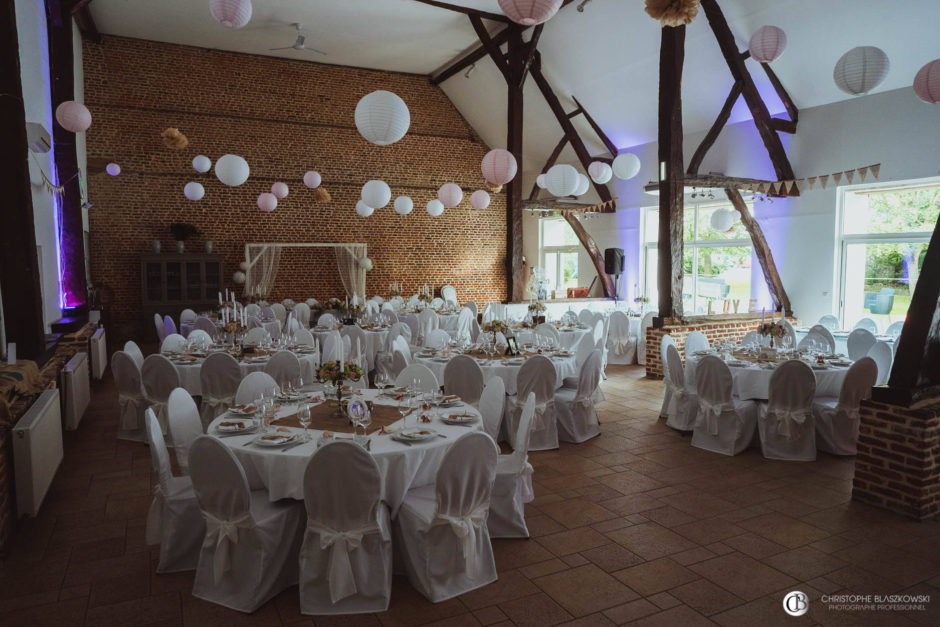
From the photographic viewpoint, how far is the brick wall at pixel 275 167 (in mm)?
12094

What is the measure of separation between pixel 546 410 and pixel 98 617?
3.62 meters

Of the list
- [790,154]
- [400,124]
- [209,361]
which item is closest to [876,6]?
[790,154]

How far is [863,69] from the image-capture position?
567 centimetres

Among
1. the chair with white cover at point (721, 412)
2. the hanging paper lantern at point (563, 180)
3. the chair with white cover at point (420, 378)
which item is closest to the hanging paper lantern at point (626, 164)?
the hanging paper lantern at point (563, 180)

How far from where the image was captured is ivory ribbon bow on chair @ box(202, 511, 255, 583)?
296cm

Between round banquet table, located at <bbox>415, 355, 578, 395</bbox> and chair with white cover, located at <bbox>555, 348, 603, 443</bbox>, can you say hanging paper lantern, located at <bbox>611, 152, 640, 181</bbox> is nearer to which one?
round banquet table, located at <bbox>415, 355, 578, 395</bbox>

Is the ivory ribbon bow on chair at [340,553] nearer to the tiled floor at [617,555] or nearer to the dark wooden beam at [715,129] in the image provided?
the tiled floor at [617,555]

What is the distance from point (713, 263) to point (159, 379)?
10136mm

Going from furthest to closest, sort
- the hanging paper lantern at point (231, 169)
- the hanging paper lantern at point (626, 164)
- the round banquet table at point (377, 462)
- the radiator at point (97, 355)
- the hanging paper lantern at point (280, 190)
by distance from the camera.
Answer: the hanging paper lantern at point (280, 190)
the hanging paper lantern at point (626, 164)
the hanging paper lantern at point (231, 169)
the radiator at point (97, 355)
the round banquet table at point (377, 462)

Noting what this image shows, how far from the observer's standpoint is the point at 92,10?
418 inches

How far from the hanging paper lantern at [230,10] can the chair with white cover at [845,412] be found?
6.35 metres

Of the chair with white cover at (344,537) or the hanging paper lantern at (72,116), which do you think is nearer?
the chair with white cover at (344,537)

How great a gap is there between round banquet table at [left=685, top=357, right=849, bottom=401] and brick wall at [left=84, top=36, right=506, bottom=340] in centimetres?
1023

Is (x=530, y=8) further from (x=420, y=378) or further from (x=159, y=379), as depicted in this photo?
(x=159, y=379)
